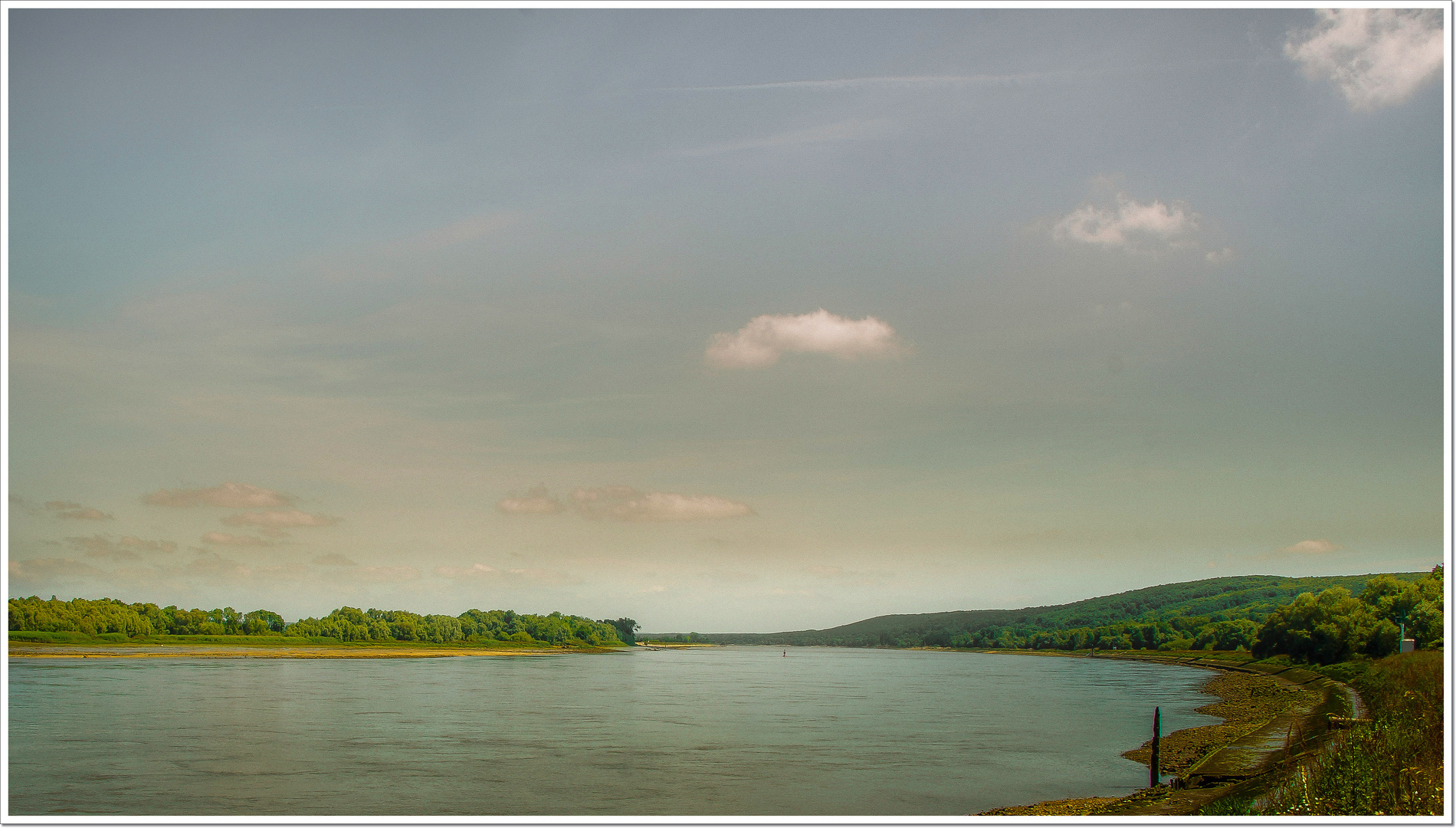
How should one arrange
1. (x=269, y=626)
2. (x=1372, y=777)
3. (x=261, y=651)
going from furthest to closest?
(x=269, y=626) → (x=261, y=651) → (x=1372, y=777)

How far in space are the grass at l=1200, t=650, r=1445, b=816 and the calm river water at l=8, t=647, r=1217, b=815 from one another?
252 inches

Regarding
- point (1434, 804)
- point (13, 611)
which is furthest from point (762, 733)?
point (13, 611)

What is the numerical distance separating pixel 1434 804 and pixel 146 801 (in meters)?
24.5

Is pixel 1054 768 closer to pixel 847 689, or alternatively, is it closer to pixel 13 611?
pixel 847 689

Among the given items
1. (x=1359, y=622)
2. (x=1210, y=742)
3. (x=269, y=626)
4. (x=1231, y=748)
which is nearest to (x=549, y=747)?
(x=1231, y=748)

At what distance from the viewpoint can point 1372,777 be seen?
14164mm

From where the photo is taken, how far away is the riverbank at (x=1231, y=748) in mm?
18375

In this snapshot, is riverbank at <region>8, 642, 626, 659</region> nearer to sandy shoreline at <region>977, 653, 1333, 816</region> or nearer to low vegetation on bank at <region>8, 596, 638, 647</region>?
low vegetation on bank at <region>8, 596, 638, 647</region>

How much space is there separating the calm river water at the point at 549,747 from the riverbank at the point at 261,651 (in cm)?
3507

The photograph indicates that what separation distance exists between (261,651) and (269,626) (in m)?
18.3

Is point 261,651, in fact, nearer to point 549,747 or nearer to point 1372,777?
point 549,747

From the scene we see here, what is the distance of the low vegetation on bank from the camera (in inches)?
3969

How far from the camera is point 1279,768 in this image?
1928 centimetres

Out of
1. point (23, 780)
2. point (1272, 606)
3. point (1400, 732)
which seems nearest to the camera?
point (1400, 732)
